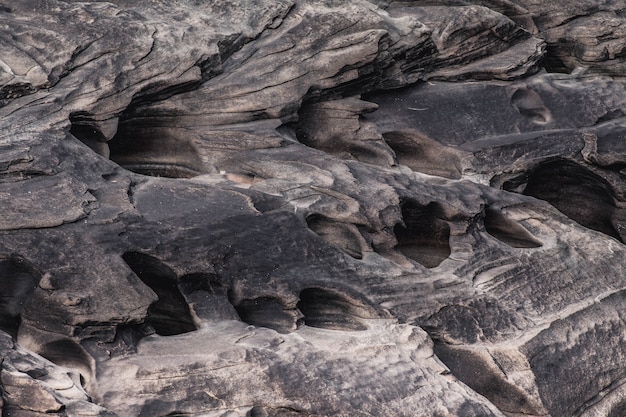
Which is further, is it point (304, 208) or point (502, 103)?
point (502, 103)

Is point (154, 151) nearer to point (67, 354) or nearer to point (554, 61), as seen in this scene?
point (67, 354)

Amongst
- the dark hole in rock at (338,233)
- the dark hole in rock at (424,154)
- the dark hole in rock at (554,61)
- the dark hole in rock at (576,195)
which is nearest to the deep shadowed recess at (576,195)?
the dark hole in rock at (576,195)

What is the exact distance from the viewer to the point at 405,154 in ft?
34.8

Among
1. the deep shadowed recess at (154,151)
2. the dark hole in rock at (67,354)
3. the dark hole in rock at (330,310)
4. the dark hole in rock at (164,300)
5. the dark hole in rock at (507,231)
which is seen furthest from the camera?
the dark hole in rock at (507,231)

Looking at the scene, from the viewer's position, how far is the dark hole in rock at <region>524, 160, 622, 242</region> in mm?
10781

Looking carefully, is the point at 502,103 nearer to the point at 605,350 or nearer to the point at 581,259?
the point at 581,259

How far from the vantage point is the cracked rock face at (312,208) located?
22.9 feet

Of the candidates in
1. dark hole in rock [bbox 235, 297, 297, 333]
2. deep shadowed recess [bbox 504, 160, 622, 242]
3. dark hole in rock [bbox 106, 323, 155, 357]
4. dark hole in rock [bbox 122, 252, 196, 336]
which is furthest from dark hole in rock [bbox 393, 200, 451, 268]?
dark hole in rock [bbox 106, 323, 155, 357]

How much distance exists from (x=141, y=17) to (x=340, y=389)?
14.6 feet

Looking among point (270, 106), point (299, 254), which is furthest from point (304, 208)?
point (270, 106)

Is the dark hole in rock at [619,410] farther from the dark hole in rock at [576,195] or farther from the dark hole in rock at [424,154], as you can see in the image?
the dark hole in rock at [424,154]

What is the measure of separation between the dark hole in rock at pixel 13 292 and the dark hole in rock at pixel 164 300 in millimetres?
801

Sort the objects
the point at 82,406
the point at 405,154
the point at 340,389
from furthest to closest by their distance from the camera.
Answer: the point at 405,154, the point at 340,389, the point at 82,406

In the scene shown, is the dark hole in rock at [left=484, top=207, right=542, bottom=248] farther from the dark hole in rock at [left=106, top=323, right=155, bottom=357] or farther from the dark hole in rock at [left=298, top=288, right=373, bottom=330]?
the dark hole in rock at [left=106, top=323, right=155, bottom=357]
